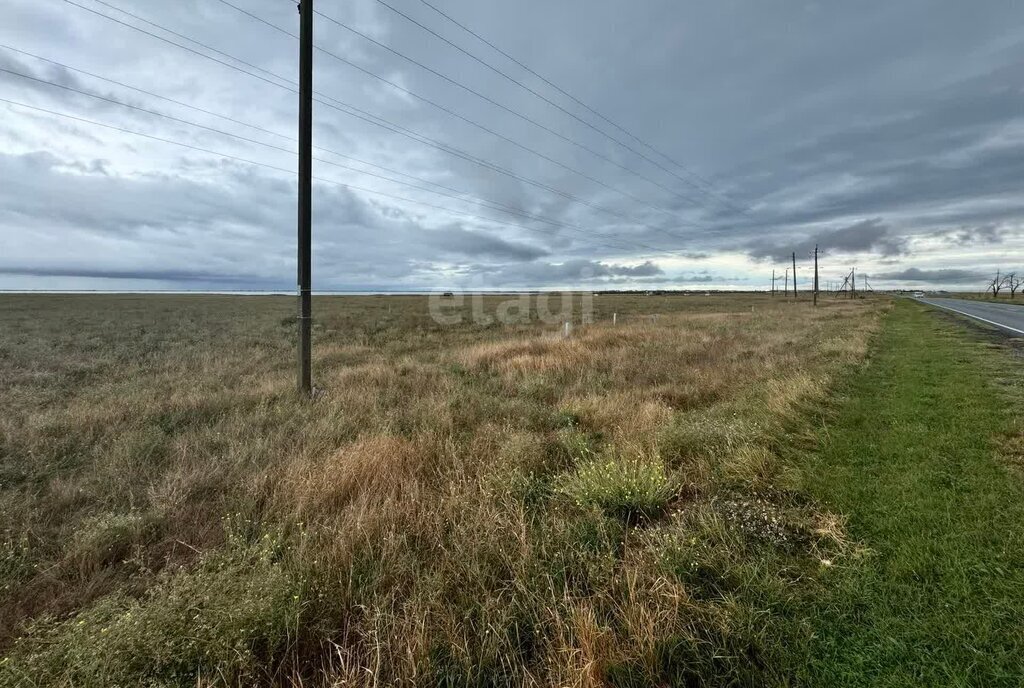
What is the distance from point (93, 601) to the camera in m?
3.02

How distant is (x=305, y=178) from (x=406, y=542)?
8428mm

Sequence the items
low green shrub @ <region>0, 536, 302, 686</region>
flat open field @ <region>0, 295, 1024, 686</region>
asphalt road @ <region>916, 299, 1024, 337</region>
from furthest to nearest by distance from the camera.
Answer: asphalt road @ <region>916, 299, 1024, 337</region> < flat open field @ <region>0, 295, 1024, 686</region> < low green shrub @ <region>0, 536, 302, 686</region>

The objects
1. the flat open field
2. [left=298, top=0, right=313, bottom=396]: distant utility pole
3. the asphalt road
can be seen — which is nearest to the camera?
the flat open field

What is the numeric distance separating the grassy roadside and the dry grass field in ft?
0.92

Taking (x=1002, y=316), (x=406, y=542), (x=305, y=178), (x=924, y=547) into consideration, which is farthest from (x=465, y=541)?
(x=1002, y=316)

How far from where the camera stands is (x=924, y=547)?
10.7ft

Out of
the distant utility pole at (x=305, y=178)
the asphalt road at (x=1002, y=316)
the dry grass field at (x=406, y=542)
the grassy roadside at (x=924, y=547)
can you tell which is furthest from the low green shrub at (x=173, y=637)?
the asphalt road at (x=1002, y=316)

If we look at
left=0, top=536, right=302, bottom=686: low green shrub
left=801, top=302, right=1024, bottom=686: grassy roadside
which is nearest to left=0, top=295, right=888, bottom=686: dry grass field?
left=0, top=536, right=302, bottom=686: low green shrub

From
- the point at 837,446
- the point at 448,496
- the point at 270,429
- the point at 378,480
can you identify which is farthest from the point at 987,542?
the point at 270,429

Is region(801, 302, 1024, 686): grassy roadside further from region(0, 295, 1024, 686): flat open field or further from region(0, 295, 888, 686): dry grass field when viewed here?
region(0, 295, 888, 686): dry grass field

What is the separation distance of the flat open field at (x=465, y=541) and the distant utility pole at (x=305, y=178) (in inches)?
62.7

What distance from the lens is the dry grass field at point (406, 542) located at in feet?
7.86

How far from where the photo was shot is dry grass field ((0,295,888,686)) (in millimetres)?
2395

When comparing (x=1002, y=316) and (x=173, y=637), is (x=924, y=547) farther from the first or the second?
(x=1002, y=316)
